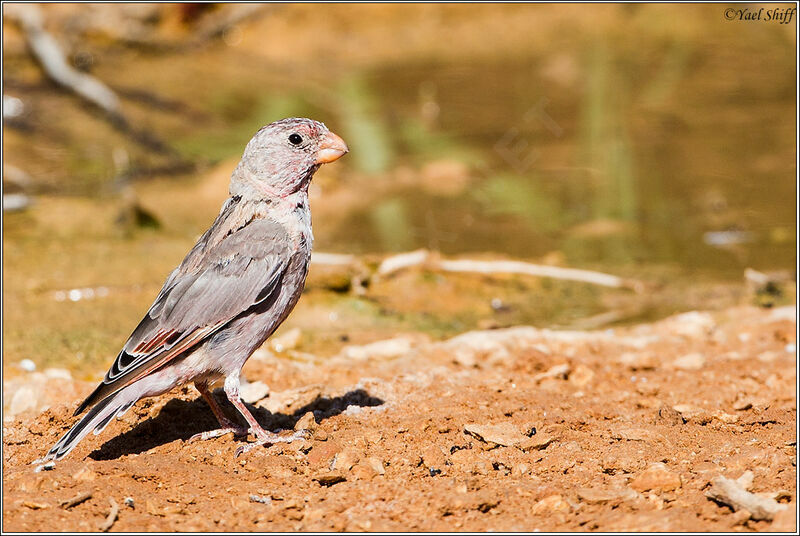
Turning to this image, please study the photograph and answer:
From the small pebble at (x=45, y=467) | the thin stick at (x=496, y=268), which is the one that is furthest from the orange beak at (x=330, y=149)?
the thin stick at (x=496, y=268)

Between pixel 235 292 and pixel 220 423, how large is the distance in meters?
0.68

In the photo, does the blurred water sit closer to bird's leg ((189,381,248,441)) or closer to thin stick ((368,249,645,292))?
thin stick ((368,249,645,292))

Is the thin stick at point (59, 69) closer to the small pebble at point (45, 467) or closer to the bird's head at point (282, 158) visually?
the bird's head at point (282, 158)

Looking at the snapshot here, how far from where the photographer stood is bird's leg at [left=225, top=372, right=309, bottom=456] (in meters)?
4.35

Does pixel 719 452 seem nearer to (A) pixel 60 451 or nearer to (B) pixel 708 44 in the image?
(A) pixel 60 451

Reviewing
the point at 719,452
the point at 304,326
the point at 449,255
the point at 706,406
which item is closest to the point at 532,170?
the point at 449,255

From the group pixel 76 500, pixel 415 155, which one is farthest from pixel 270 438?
pixel 415 155

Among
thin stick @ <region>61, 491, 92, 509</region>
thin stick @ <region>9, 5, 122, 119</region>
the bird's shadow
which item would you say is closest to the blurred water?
thin stick @ <region>9, 5, 122, 119</region>

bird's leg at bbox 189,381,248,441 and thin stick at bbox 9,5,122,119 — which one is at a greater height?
thin stick at bbox 9,5,122,119

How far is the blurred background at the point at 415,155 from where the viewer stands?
7.05 m

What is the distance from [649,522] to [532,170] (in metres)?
6.97

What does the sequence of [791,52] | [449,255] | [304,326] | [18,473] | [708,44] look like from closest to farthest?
[18,473] < [304,326] < [449,255] < [791,52] < [708,44]

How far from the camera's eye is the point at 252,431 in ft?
14.7

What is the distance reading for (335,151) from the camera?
193 inches
